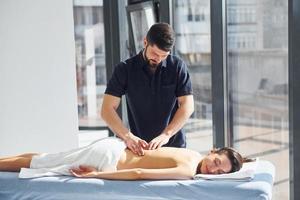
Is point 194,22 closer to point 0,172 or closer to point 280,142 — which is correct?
point 280,142

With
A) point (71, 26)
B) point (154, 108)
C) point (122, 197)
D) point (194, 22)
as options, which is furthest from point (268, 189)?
point (71, 26)

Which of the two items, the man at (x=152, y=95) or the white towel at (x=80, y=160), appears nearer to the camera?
the white towel at (x=80, y=160)

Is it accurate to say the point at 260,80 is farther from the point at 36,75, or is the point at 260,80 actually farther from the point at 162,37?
the point at 36,75

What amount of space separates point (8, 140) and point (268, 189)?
6.96 feet

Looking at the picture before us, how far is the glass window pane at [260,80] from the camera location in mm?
2588

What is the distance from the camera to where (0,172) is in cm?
221

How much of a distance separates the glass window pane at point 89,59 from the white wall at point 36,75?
0.44 meters

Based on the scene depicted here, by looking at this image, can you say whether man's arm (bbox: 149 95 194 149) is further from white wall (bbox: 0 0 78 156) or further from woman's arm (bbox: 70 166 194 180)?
A: white wall (bbox: 0 0 78 156)

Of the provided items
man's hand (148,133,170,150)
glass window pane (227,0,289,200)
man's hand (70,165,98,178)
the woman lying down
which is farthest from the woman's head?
glass window pane (227,0,289,200)

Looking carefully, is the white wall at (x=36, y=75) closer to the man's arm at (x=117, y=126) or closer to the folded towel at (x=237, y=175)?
the man's arm at (x=117, y=126)

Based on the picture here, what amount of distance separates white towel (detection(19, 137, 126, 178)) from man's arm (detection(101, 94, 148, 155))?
42mm

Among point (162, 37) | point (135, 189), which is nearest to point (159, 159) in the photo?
point (135, 189)

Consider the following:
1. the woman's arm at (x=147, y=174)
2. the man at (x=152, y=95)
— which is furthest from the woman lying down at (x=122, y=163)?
the man at (x=152, y=95)

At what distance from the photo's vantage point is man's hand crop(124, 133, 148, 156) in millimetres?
2186
